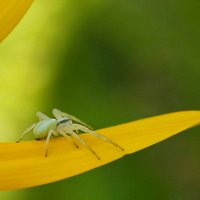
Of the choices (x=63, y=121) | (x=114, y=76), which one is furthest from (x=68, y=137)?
(x=114, y=76)

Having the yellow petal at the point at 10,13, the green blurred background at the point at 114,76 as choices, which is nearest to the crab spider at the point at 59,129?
the yellow petal at the point at 10,13

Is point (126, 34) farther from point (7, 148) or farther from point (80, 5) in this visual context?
point (7, 148)

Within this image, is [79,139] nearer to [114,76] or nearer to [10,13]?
[10,13]

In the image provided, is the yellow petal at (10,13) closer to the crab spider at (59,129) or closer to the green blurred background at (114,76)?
the crab spider at (59,129)

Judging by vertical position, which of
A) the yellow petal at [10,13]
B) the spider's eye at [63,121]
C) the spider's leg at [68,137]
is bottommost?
the spider's leg at [68,137]

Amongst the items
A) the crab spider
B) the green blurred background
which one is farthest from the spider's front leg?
the green blurred background

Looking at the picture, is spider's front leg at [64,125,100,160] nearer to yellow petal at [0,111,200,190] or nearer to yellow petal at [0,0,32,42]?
yellow petal at [0,111,200,190]

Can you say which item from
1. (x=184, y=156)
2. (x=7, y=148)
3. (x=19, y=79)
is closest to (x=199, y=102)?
(x=184, y=156)
